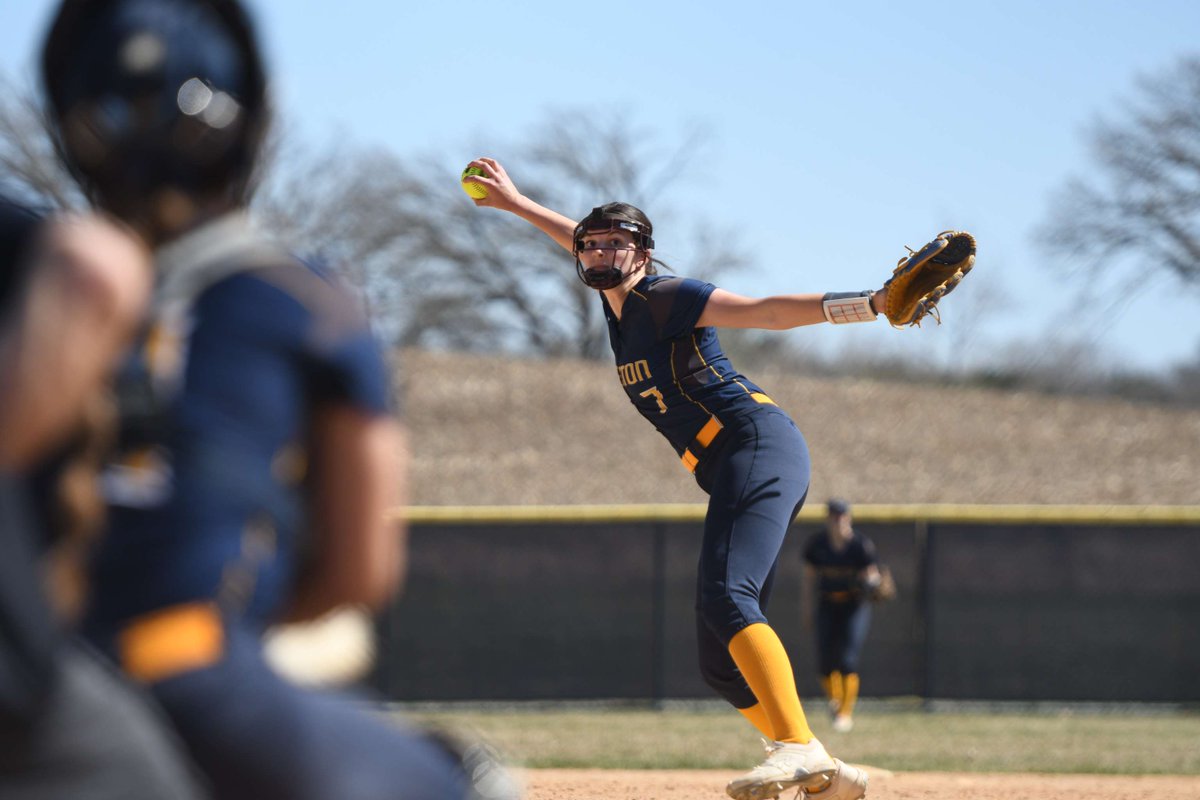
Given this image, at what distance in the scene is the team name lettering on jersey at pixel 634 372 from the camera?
6188 mm

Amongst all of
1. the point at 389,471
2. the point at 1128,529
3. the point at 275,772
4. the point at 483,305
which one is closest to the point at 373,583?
the point at 389,471

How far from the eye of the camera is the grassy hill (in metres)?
32.4

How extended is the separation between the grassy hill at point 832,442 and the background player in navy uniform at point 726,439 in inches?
995

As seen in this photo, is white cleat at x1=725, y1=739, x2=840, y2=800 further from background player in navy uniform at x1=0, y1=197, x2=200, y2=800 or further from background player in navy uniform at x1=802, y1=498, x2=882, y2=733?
background player in navy uniform at x1=802, y1=498, x2=882, y2=733

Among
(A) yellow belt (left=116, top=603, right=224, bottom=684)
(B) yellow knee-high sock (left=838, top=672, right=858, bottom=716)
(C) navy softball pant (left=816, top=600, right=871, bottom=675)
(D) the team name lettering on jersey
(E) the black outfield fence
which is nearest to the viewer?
(A) yellow belt (left=116, top=603, right=224, bottom=684)

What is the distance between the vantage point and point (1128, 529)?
682 inches

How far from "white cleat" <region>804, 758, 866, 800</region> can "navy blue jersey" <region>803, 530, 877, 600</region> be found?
996cm

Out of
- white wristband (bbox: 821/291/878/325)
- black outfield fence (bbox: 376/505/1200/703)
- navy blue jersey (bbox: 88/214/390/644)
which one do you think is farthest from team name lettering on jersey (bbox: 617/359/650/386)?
black outfield fence (bbox: 376/505/1200/703)

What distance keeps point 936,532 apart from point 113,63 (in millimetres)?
15913

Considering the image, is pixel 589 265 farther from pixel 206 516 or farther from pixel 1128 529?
pixel 1128 529

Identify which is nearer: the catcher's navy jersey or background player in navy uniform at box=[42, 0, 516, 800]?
background player in navy uniform at box=[42, 0, 516, 800]

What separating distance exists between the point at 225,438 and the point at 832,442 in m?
33.2

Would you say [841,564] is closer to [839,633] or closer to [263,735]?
[839,633]

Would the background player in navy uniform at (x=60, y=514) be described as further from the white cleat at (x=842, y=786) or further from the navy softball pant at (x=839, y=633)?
the navy softball pant at (x=839, y=633)
